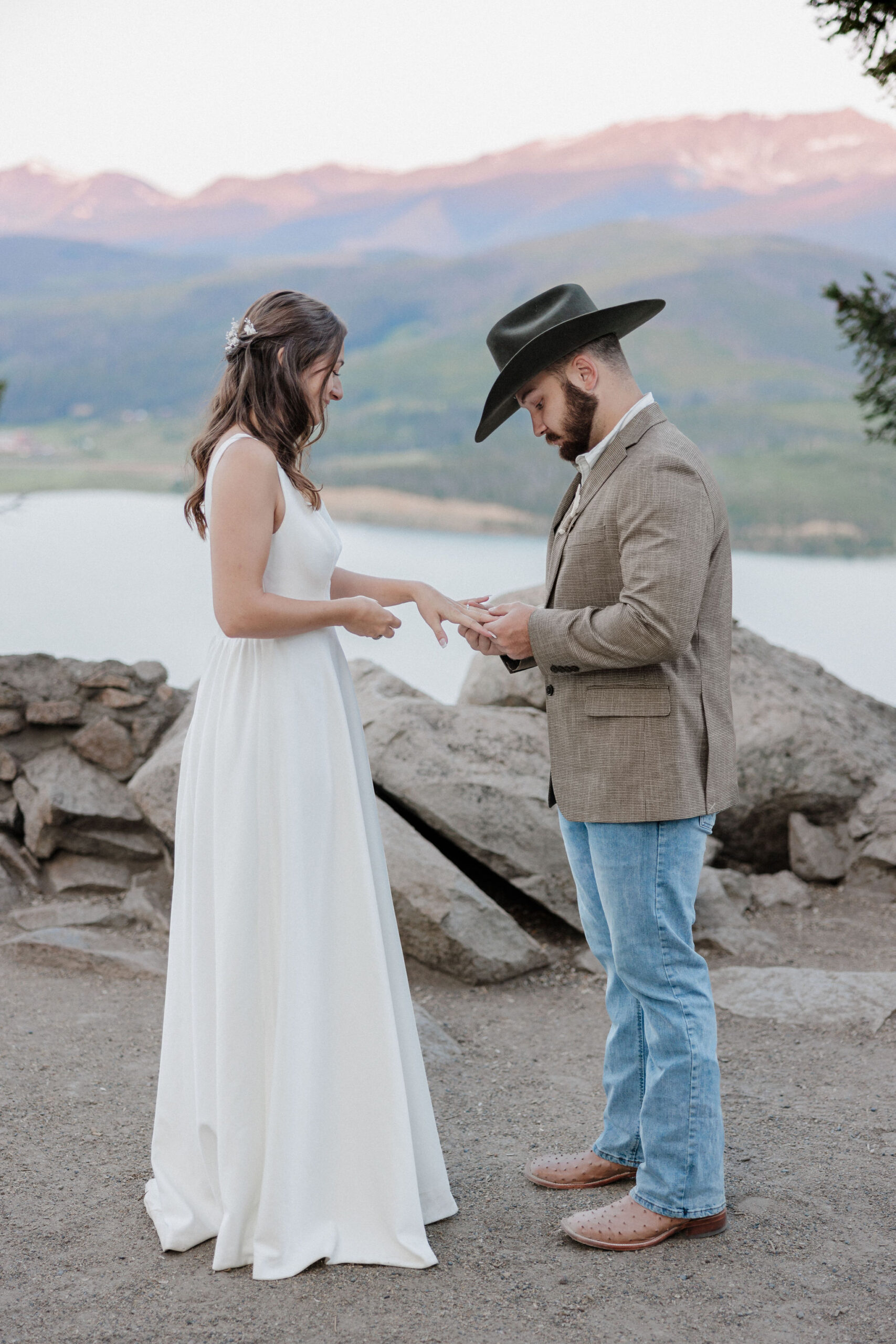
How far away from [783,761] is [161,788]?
3.00m

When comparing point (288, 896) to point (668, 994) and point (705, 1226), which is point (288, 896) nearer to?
point (668, 994)

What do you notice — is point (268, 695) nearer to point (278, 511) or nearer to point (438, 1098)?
point (278, 511)

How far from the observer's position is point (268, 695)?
2.33 metres

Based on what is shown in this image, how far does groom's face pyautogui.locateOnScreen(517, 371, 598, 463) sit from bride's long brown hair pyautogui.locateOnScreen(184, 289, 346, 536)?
0.46 metres

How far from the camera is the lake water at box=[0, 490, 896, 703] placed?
288 inches

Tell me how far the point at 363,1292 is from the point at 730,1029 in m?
2.03

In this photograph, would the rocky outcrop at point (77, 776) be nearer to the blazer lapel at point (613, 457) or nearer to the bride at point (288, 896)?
the bride at point (288, 896)

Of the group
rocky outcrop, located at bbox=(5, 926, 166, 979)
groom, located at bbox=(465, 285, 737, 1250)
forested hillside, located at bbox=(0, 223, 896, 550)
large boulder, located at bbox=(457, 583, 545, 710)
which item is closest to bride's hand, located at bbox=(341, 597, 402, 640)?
groom, located at bbox=(465, 285, 737, 1250)

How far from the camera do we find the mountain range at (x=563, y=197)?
12.2m

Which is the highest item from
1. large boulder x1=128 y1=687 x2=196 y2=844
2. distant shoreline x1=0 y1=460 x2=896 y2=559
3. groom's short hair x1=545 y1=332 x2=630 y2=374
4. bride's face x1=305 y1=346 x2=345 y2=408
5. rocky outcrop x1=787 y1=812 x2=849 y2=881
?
groom's short hair x1=545 y1=332 x2=630 y2=374

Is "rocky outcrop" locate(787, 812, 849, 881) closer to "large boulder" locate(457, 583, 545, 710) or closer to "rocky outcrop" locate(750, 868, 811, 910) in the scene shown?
"rocky outcrop" locate(750, 868, 811, 910)

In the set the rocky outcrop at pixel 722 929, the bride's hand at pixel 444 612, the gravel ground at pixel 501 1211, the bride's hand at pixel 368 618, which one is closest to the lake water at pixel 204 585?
the rocky outcrop at pixel 722 929

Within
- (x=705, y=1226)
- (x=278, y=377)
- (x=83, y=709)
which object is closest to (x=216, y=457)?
(x=278, y=377)

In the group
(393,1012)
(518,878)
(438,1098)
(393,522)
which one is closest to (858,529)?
(393,522)
